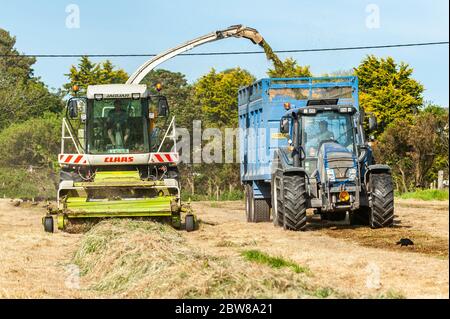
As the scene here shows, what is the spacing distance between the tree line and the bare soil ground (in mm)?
9807

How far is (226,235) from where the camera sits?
54.1 ft

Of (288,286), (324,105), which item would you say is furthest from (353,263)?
(324,105)

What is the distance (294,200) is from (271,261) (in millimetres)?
5336

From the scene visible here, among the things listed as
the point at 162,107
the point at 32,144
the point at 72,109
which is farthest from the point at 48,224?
the point at 32,144

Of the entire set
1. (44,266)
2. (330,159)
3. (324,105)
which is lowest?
(44,266)

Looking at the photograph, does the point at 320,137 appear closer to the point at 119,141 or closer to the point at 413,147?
the point at 119,141

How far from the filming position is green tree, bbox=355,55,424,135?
146ft

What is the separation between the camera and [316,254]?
1209 centimetres

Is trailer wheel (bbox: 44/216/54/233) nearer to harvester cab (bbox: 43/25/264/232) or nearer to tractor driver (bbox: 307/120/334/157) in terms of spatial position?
harvester cab (bbox: 43/25/264/232)

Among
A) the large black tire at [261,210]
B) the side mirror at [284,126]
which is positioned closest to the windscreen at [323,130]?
the side mirror at [284,126]

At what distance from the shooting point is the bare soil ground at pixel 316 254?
9164 mm
